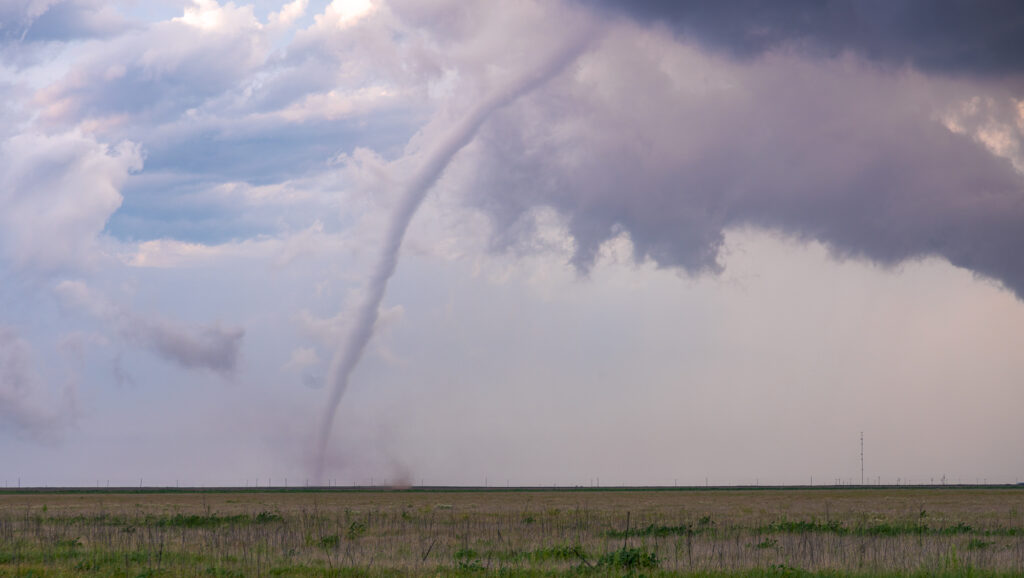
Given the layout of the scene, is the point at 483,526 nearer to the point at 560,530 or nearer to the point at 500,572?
the point at 560,530

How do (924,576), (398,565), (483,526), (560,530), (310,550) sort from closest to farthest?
(924,576) < (398,565) < (310,550) < (560,530) < (483,526)

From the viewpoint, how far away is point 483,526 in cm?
4875

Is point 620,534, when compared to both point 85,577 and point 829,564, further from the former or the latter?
point 85,577

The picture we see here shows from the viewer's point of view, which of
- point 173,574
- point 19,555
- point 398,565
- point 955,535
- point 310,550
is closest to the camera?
point 173,574

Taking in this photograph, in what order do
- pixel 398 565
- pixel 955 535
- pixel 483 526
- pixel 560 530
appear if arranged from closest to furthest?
pixel 398 565
pixel 955 535
pixel 560 530
pixel 483 526

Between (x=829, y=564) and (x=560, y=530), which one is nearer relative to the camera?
(x=829, y=564)

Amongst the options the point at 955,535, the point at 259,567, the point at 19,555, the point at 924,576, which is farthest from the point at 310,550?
the point at 955,535

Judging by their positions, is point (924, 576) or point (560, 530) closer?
point (924, 576)

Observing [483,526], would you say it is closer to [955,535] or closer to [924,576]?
[955,535]

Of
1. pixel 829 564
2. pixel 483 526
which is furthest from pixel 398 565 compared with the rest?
pixel 483 526

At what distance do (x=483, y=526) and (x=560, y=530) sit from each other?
5.84 metres

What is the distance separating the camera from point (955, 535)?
41406mm

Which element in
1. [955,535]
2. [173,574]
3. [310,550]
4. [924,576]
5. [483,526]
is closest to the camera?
[924,576]

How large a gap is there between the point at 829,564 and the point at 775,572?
12.5 ft
